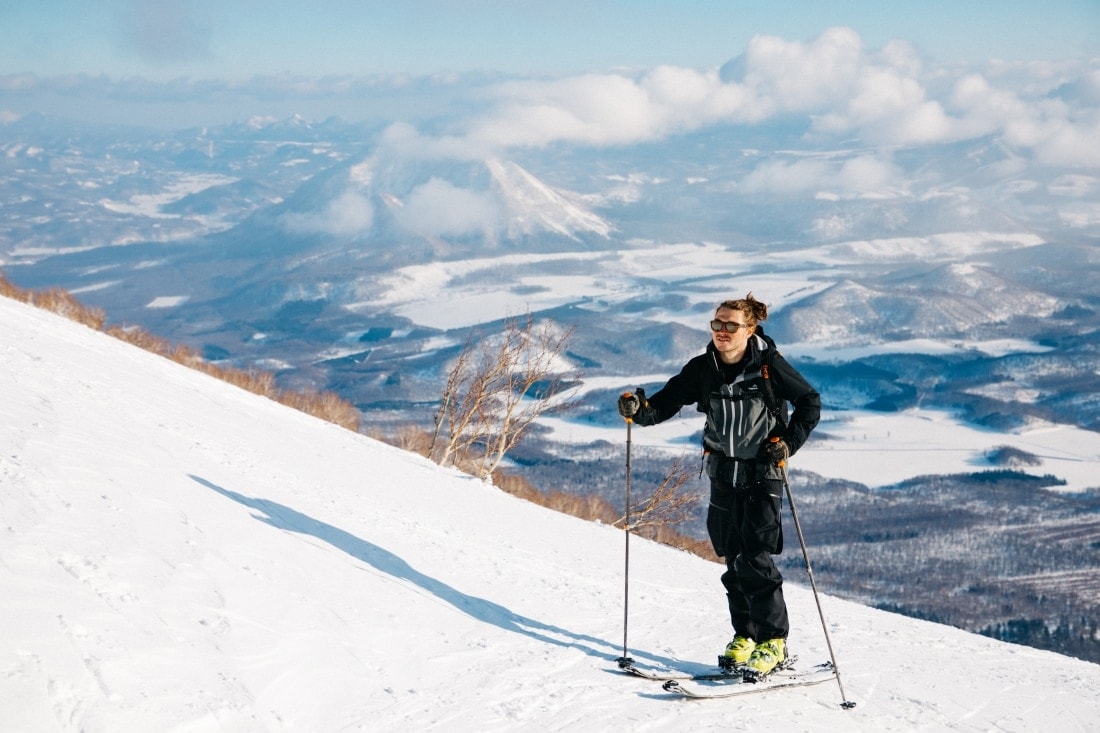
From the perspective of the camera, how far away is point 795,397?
19.5 feet

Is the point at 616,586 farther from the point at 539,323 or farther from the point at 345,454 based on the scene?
the point at 539,323

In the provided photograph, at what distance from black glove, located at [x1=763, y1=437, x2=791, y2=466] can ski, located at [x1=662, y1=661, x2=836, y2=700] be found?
1.44m

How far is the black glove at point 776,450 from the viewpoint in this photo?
5.83 meters

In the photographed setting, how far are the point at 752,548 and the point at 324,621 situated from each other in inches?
111

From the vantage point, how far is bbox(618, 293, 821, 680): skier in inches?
234

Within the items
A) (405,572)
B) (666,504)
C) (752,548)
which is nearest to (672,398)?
(752,548)

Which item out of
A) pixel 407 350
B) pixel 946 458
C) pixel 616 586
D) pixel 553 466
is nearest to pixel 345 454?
pixel 616 586

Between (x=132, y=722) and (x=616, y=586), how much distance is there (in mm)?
5614

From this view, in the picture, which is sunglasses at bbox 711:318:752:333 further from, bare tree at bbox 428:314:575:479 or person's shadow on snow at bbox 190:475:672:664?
bare tree at bbox 428:314:575:479

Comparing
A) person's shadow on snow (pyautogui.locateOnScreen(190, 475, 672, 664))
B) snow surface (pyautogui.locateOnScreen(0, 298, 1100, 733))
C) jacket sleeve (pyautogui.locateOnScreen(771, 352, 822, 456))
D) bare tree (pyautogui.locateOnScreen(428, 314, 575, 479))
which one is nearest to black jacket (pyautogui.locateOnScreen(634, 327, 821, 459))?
jacket sleeve (pyautogui.locateOnScreen(771, 352, 822, 456))

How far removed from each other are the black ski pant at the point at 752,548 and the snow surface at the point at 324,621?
20.0 inches

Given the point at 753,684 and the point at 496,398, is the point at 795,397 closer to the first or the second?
the point at 753,684

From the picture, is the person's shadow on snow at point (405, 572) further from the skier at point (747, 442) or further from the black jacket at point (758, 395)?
the black jacket at point (758, 395)

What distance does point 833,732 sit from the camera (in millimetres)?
5441
